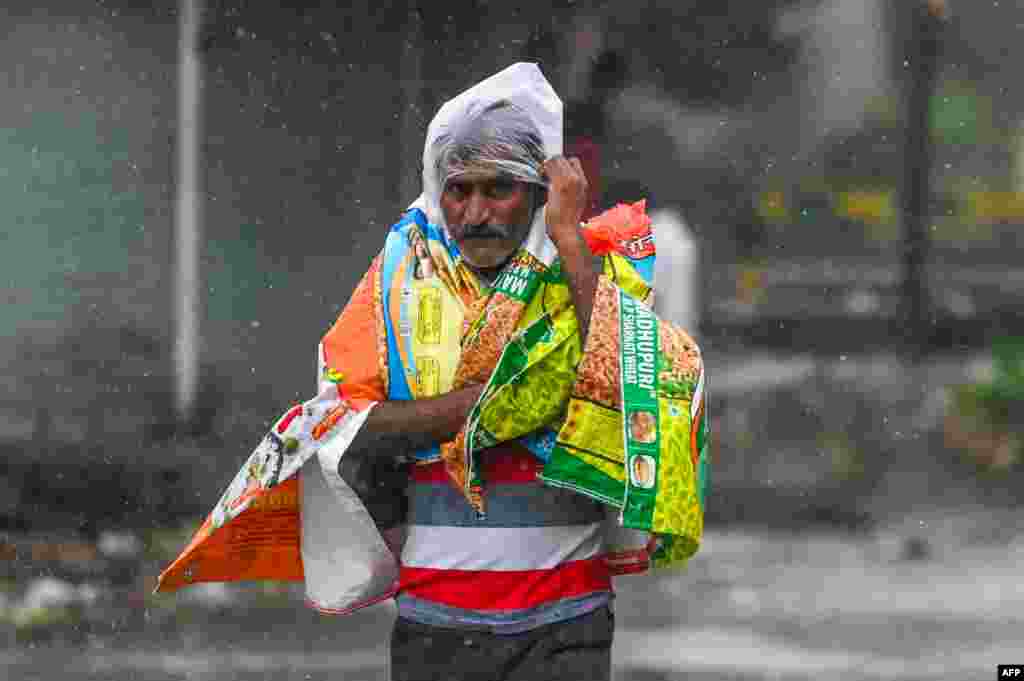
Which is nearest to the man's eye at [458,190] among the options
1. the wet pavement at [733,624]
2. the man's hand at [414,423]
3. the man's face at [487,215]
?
the man's face at [487,215]

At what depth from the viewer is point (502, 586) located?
348cm

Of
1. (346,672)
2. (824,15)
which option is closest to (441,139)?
(346,672)

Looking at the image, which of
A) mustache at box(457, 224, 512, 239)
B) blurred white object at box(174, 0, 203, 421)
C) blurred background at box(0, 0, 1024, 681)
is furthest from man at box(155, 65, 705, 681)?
blurred white object at box(174, 0, 203, 421)

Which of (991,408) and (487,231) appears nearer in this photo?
(487,231)

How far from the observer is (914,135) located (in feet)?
25.3

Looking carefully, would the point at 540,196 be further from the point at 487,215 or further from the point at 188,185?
the point at 188,185

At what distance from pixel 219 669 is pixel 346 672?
1.28ft

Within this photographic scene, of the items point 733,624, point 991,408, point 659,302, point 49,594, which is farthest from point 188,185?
point 991,408

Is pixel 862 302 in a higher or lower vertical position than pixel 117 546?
higher

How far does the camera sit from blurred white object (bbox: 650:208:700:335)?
757cm

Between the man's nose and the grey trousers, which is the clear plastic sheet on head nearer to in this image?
the man's nose

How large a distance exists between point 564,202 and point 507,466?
1.34 feet

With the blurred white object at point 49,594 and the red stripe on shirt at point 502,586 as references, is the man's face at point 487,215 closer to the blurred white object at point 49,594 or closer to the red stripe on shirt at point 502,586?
the red stripe on shirt at point 502,586

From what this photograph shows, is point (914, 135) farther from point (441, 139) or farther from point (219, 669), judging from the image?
point (441, 139)
